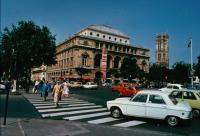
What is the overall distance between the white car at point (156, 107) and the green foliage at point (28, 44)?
24.4 metres

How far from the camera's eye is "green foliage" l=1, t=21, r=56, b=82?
3572cm

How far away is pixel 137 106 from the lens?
1289 centimetres

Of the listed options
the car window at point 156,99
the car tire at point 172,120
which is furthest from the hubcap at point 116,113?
the car tire at point 172,120

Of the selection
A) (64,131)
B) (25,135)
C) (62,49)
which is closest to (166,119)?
(64,131)

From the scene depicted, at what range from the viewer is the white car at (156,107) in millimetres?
12227

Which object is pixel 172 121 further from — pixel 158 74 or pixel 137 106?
pixel 158 74

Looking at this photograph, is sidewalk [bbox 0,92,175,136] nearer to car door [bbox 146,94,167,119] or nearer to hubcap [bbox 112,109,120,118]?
car door [bbox 146,94,167,119]

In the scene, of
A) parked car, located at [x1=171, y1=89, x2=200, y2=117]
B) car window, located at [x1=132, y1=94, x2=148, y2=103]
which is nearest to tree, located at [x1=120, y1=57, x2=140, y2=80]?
parked car, located at [x1=171, y1=89, x2=200, y2=117]

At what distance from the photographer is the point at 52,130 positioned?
9984 mm

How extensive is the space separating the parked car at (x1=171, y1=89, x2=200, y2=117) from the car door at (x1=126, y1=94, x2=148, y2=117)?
12.2ft

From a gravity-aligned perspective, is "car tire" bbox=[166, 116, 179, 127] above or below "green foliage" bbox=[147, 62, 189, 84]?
below

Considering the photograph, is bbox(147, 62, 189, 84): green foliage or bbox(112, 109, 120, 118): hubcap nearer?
bbox(112, 109, 120, 118): hubcap

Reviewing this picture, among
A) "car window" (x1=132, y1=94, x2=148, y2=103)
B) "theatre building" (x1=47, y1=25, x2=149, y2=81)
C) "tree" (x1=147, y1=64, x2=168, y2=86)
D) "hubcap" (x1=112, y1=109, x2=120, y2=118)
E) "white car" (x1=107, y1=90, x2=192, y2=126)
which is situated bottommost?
"hubcap" (x1=112, y1=109, x2=120, y2=118)

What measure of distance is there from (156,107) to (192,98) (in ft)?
14.4
